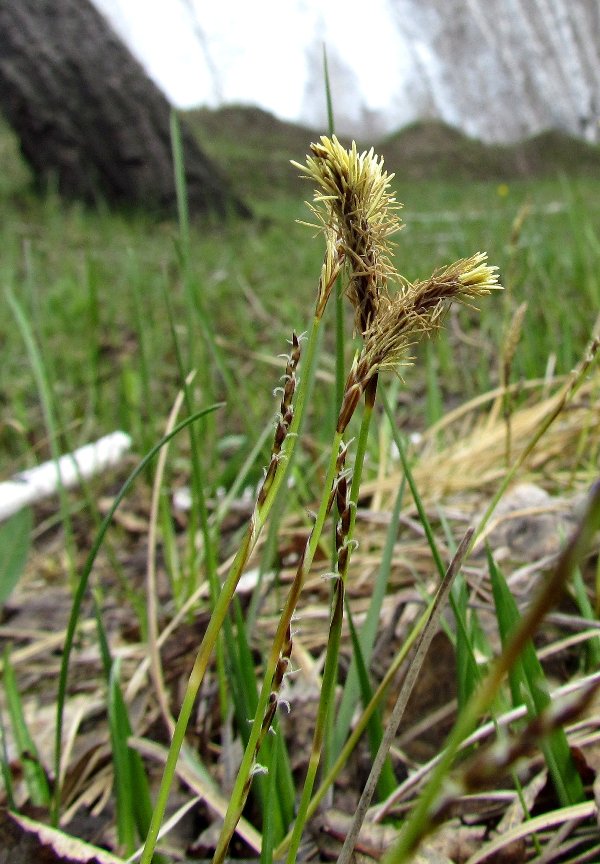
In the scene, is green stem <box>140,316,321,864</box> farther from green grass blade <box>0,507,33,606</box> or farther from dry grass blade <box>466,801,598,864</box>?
green grass blade <box>0,507,33,606</box>

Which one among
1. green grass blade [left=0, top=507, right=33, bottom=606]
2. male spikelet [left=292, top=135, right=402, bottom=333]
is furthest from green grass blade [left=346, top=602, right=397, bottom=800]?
green grass blade [left=0, top=507, right=33, bottom=606]

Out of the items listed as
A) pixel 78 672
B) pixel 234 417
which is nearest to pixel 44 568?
pixel 78 672

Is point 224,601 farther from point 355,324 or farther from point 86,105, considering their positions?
point 86,105

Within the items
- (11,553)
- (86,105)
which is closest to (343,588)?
(11,553)

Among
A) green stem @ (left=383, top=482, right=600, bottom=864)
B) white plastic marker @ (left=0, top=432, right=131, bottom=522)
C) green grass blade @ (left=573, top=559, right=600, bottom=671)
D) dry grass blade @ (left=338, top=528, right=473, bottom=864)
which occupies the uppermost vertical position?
green stem @ (left=383, top=482, right=600, bottom=864)

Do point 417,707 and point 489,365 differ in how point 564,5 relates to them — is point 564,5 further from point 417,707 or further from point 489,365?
point 417,707

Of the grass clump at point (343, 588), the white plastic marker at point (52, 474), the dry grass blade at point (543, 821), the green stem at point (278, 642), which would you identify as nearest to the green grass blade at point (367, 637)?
the grass clump at point (343, 588)
